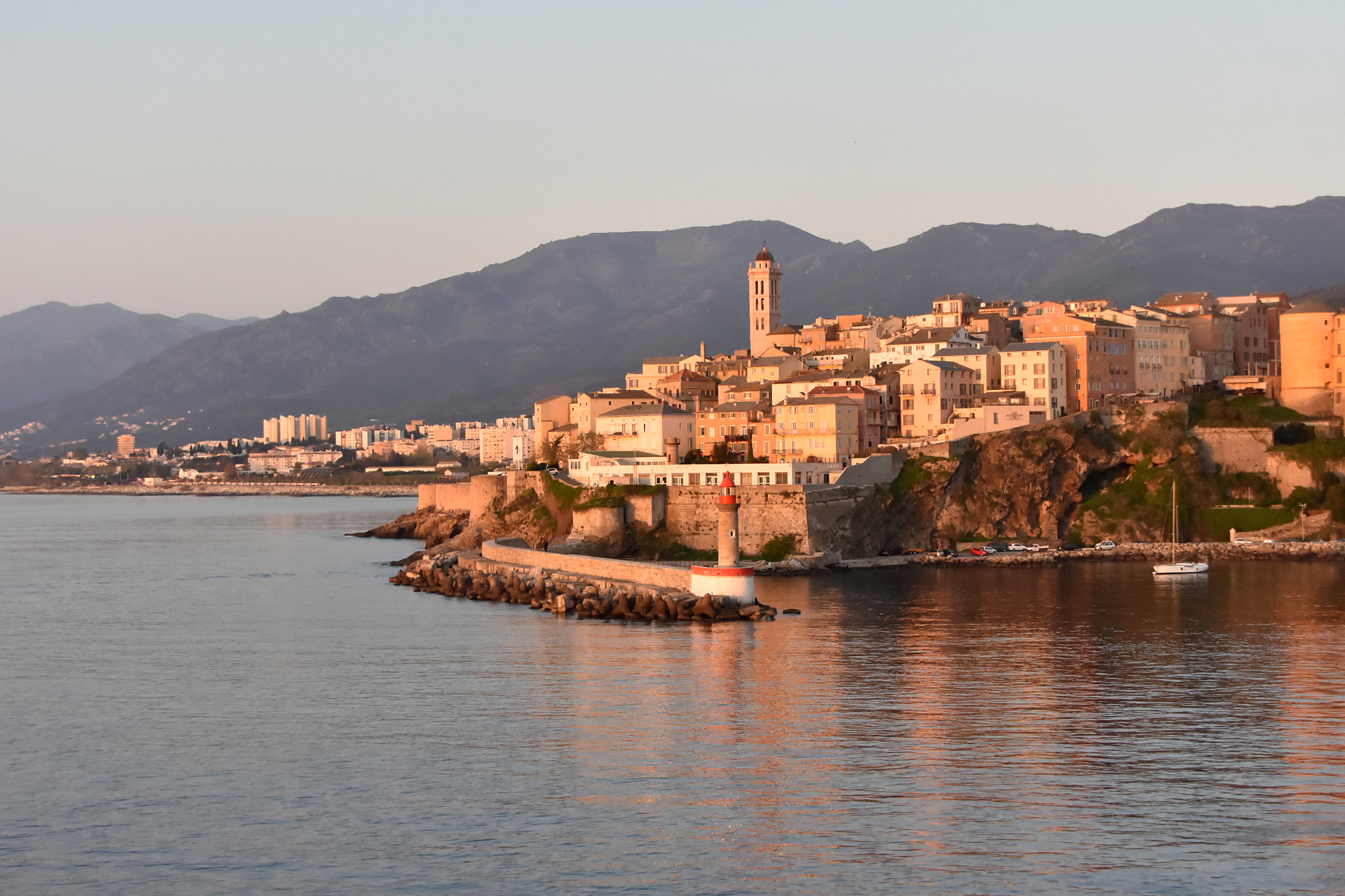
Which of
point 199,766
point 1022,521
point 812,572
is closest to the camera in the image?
point 199,766

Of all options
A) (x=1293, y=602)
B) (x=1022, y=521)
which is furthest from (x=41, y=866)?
(x=1022, y=521)

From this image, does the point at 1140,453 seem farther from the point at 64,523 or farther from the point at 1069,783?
the point at 64,523

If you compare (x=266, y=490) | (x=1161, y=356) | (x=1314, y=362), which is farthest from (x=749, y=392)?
(x=266, y=490)

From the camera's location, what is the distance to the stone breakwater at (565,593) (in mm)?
40688

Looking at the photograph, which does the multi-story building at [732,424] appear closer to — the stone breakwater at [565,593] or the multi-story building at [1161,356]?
the stone breakwater at [565,593]

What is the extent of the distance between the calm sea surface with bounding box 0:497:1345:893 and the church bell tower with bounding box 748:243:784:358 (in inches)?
1929

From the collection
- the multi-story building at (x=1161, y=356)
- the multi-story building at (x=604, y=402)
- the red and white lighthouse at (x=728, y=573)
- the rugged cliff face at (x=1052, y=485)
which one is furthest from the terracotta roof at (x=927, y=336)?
the red and white lighthouse at (x=728, y=573)

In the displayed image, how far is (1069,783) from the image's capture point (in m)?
21.8

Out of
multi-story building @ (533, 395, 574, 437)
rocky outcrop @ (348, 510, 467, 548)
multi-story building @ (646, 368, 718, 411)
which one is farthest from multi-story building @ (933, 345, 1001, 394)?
multi-story building @ (533, 395, 574, 437)

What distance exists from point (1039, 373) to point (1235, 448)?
9.09 meters

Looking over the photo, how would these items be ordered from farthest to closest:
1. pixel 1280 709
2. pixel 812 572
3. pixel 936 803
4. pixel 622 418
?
pixel 622 418 → pixel 812 572 → pixel 1280 709 → pixel 936 803

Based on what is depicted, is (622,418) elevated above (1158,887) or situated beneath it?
elevated above

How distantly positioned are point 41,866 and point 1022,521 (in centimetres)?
4692

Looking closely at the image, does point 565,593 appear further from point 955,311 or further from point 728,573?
point 955,311
